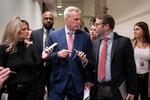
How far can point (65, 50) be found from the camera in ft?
12.2

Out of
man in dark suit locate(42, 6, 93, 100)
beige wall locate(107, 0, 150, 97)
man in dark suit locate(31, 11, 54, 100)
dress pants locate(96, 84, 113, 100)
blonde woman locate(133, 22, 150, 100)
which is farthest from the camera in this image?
beige wall locate(107, 0, 150, 97)

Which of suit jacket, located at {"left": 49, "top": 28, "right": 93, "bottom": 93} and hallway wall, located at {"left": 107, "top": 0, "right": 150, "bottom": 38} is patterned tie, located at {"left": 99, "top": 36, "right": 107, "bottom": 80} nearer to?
suit jacket, located at {"left": 49, "top": 28, "right": 93, "bottom": 93}

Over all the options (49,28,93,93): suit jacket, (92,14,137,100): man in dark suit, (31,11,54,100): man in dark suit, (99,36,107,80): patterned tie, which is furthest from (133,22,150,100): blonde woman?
(49,28,93,93): suit jacket

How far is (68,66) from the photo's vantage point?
12.7 ft

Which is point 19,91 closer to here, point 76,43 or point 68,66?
point 68,66

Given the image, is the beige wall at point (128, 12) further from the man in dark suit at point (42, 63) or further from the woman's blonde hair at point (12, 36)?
the woman's blonde hair at point (12, 36)

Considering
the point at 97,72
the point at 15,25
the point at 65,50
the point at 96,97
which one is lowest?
the point at 96,97

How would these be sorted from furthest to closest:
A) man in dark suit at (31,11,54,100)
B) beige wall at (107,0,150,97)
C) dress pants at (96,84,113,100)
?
beige wall at (107,0,150,97), man in dark suit at (31,11,54,100), dress pants at (96,84,113,100)

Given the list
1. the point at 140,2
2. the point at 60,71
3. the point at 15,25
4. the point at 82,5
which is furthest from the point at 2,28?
the point at 82,5

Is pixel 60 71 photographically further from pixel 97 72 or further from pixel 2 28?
pixel 2 28

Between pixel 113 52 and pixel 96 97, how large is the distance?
601 millimetres

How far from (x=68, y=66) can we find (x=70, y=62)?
53 millimetres

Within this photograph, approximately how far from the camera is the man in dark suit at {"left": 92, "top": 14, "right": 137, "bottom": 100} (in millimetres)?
4074

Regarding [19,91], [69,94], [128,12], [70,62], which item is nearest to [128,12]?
[128,12]
